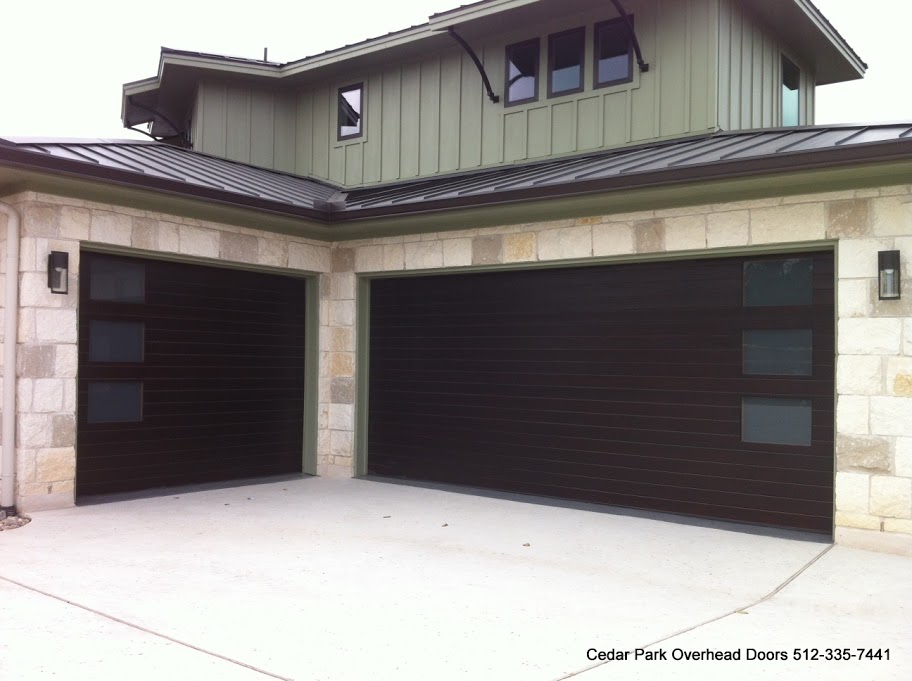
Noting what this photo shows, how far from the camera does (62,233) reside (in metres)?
7.87

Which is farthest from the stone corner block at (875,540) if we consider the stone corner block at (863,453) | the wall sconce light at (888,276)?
Result: the wall sconce light at (888,276)

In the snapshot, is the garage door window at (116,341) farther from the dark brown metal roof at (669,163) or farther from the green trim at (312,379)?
the dark brown metal roof at (669,163)

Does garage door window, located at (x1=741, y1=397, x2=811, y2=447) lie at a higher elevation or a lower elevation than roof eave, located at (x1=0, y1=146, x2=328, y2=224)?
lower

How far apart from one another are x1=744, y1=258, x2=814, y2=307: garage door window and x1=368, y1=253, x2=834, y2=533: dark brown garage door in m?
0.01

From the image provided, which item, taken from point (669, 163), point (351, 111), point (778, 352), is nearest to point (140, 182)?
point (669, 163)

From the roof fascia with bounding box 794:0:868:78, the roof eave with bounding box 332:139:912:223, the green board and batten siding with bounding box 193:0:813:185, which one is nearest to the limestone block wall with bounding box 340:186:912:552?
the roof eave with bounding box 332:139:912:223

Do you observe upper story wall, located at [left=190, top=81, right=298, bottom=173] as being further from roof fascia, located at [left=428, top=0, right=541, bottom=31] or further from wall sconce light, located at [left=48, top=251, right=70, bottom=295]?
wall sconce light, located at [left=48, top=251, right=70, bottom=295]

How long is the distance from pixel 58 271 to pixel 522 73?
6.43 metres

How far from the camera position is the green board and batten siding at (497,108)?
32.4ft

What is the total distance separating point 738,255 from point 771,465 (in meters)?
1.91

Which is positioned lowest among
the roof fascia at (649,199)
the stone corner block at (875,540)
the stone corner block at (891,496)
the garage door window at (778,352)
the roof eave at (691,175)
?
the stone corner block at (875,540)

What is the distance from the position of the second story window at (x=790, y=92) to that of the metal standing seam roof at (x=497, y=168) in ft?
10.5

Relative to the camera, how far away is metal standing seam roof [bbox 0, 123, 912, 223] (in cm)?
678

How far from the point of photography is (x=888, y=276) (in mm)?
6598
